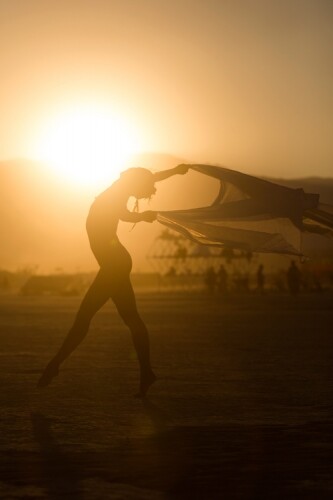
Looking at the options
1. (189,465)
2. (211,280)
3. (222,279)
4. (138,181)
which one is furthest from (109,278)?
(222,279)

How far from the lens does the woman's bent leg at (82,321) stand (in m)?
12.1

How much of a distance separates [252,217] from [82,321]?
7.94 ft

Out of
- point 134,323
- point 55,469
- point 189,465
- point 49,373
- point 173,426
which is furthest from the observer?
point 49,373

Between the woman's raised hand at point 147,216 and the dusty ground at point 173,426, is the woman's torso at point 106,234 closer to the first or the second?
the woman's raised hand at point 147,216

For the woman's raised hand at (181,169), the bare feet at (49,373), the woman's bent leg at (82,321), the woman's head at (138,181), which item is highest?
the woman's raised hand at (181,169)

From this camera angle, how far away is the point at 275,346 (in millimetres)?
19484

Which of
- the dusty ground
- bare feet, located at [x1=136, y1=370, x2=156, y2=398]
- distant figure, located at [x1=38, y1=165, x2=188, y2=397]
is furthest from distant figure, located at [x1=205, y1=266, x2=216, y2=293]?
bare feet, located at [x1=136, y1=370, x2=156, y2=398]

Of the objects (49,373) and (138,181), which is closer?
(49,373)

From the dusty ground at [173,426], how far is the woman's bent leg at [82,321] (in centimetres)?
23

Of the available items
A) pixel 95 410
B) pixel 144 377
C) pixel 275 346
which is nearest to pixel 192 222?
pixel 144 377

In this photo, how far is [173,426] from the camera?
31.3 feet

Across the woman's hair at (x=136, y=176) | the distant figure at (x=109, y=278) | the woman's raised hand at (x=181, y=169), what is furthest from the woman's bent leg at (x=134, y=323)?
the woman's raised hand at (x=181, y=169)

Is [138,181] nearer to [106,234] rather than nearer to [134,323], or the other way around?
[106,234]

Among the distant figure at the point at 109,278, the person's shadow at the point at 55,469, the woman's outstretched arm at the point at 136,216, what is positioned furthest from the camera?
the woman's outstretched arm at the point at 136,216
